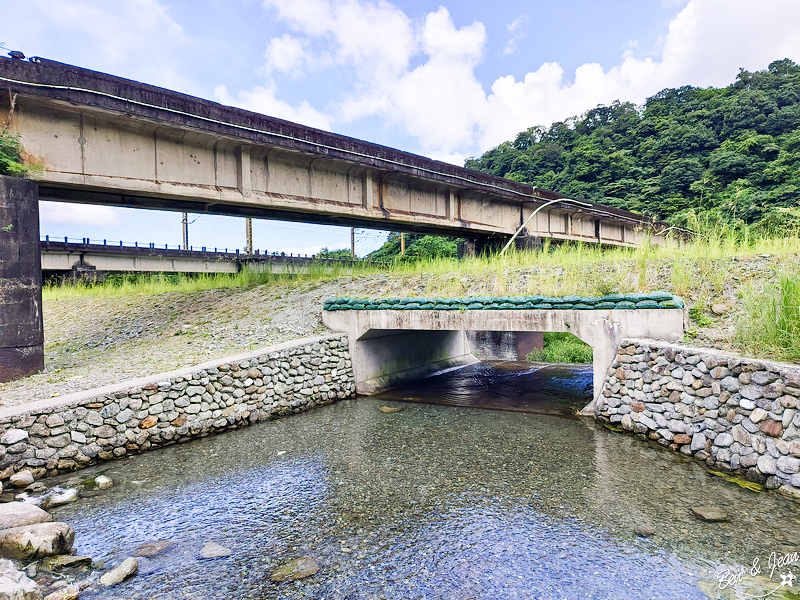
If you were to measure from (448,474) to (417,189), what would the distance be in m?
9.50

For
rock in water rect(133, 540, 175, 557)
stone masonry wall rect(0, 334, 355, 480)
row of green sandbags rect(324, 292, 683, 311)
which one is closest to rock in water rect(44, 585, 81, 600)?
rock in water rect(133, 540, 175, 557)

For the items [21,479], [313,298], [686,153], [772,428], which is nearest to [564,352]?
[313,298]

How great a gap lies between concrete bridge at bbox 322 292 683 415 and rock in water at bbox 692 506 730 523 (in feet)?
10.3

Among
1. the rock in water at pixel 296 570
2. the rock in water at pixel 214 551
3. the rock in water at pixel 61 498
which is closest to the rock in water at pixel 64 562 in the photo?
the rock in water at pixel 214 551

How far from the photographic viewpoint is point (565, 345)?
598 inches

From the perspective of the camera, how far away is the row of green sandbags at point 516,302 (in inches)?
287

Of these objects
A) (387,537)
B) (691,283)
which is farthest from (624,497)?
(691,283)

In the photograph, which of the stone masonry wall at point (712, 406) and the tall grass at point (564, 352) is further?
the tall grass at point (564, 352)

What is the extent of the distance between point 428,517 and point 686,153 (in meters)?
35.4

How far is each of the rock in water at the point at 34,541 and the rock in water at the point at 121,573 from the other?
2.12ft

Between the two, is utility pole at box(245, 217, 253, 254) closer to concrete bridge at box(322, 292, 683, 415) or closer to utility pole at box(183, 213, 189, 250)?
utility pole at box(183, 213, 189, 250)

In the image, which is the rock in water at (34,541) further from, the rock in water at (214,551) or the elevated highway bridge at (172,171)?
the elevated highway bridge at (172,171)

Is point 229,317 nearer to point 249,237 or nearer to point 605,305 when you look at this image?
point 605,305

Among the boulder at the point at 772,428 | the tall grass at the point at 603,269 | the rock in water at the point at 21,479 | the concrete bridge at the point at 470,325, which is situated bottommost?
the rock in water at the point at 21,479
